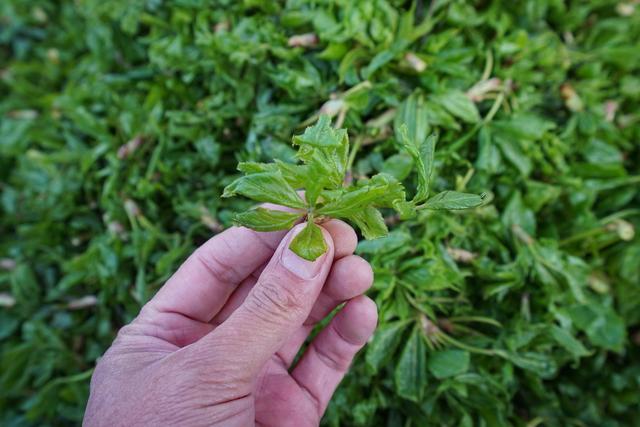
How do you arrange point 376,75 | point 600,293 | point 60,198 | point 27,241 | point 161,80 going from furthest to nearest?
point 27,241, point 60,198, point 161,80, point 600,293, point 376,75

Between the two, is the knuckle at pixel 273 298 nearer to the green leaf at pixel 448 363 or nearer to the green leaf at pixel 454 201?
the green leaf at pixel 454 201

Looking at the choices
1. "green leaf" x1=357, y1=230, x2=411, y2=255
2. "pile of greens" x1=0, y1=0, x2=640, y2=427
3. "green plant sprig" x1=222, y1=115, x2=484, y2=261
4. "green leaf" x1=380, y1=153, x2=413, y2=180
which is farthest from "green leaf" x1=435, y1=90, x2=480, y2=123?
"green plant sprig" x1=222, y1=115, x2=484, y2=261

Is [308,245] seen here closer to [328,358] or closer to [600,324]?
[328,358]

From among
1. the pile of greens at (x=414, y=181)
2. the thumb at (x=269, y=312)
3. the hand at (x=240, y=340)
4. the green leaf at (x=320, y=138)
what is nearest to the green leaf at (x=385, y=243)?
the pile of greens at (x=414, y=181)

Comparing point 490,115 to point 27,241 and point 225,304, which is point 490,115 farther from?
point 27,241

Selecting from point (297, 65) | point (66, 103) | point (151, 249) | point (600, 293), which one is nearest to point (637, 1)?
point (600, 293)

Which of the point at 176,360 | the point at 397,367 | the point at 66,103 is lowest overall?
the point at 397,367

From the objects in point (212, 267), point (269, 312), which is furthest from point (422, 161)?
point (212, 267)
